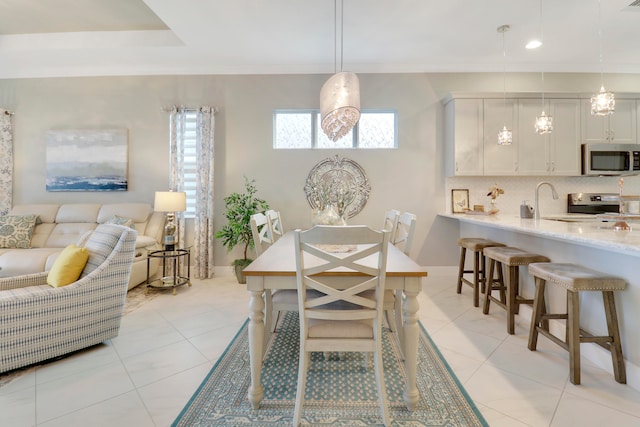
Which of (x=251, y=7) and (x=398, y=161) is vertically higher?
(x=251, y=7)

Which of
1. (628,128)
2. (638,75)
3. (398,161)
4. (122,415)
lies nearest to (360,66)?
(398,161)

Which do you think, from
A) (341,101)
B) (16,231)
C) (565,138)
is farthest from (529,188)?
(16,231)

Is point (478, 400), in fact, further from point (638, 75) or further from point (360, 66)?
point (638, 75)

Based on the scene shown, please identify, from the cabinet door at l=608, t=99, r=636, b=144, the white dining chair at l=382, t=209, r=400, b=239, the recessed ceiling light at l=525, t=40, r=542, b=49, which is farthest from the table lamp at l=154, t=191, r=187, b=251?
the cabinet door at l=608, t=99, r=636, b=144

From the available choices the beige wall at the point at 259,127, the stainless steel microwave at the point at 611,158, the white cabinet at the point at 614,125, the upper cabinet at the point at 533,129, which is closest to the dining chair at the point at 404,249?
the beige wall at the point at 259,127

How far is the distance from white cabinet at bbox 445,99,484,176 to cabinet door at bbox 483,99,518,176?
0.08m

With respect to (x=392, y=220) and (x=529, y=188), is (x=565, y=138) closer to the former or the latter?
(x=529, y=188)

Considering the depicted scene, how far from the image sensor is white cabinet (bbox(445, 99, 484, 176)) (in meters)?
3.86

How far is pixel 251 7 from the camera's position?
2.90 meters

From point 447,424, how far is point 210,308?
2345 millimetres

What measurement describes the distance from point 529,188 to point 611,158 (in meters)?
0.95

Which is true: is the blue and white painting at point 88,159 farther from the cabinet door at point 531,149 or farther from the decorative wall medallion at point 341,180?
the cabinet door at point 531,149

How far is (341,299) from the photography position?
143 centimetres

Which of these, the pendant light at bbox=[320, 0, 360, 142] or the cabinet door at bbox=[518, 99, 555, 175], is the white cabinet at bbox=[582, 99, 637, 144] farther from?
the pendant light at bbox=[320, 0, 360, 142]
